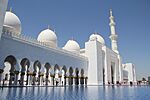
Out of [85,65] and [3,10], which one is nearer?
[3,10]

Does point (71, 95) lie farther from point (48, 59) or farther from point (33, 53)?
point (48, 59)

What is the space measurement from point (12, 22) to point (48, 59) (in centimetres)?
630

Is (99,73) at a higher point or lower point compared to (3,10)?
lower

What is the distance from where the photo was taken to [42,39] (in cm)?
2405

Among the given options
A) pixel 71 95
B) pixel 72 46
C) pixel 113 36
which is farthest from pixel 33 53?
pixel 113 36

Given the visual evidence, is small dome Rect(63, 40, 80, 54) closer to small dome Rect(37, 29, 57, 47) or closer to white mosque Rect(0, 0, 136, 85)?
white mosque Rect(0, 0, 136, 85)

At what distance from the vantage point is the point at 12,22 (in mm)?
19188

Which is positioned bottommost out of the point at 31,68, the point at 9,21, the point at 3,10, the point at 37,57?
the point at 31,68

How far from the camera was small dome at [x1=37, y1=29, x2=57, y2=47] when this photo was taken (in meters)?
23.9

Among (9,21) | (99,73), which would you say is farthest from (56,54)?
(99,73)

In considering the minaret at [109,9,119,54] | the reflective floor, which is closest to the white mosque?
the minaret at [109,9,119,54]

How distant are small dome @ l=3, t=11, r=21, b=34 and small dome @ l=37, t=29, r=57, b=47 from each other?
4.57 m

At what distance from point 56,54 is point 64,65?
216 cm

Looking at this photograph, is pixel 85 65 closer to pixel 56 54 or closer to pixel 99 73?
pixel 99 73
